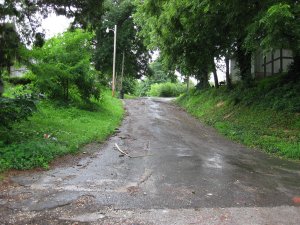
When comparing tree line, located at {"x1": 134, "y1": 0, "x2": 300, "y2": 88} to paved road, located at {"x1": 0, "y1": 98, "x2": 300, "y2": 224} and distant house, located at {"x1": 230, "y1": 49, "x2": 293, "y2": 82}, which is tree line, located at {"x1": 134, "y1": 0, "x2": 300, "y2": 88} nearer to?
distant house, located at {"x1": 230, "y1": 49, "x2": 293, "y2": 82}

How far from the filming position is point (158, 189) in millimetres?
6922

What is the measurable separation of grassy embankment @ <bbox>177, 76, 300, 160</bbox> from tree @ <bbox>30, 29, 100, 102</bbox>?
6.30 m

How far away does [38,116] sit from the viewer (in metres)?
13.7

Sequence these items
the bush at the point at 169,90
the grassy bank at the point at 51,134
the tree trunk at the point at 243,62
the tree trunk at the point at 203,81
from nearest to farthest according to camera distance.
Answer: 1. the grassy bank at the point at 51,134
2. the tree trunk at the point at 243,62
3. the tree trunk at the point at 203,81
4. the bush at the point at 169,90

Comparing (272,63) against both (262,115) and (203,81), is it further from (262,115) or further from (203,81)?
(262,115)

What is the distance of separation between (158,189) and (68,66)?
10.3 metres

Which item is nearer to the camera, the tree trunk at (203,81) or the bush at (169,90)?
the tree trunk at (203,81)

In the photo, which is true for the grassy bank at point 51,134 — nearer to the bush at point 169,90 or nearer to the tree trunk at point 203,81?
the tree trunk at point 203,81

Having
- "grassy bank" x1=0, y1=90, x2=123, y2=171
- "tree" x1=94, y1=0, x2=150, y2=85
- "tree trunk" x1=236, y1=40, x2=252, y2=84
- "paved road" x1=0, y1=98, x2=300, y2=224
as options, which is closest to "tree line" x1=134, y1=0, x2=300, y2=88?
"tree trunk" x1=236, y1=40, x2=252, y2=84

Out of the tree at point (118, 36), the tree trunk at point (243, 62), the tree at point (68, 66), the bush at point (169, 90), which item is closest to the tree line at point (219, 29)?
the tree trunk at point (243, 62)

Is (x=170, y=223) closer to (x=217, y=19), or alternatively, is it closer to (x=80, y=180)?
(x=80, y=180)

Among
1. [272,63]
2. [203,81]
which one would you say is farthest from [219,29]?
[203,81]

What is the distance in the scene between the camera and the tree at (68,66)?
15.6m

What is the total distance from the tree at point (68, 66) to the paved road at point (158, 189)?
543 centimetres
